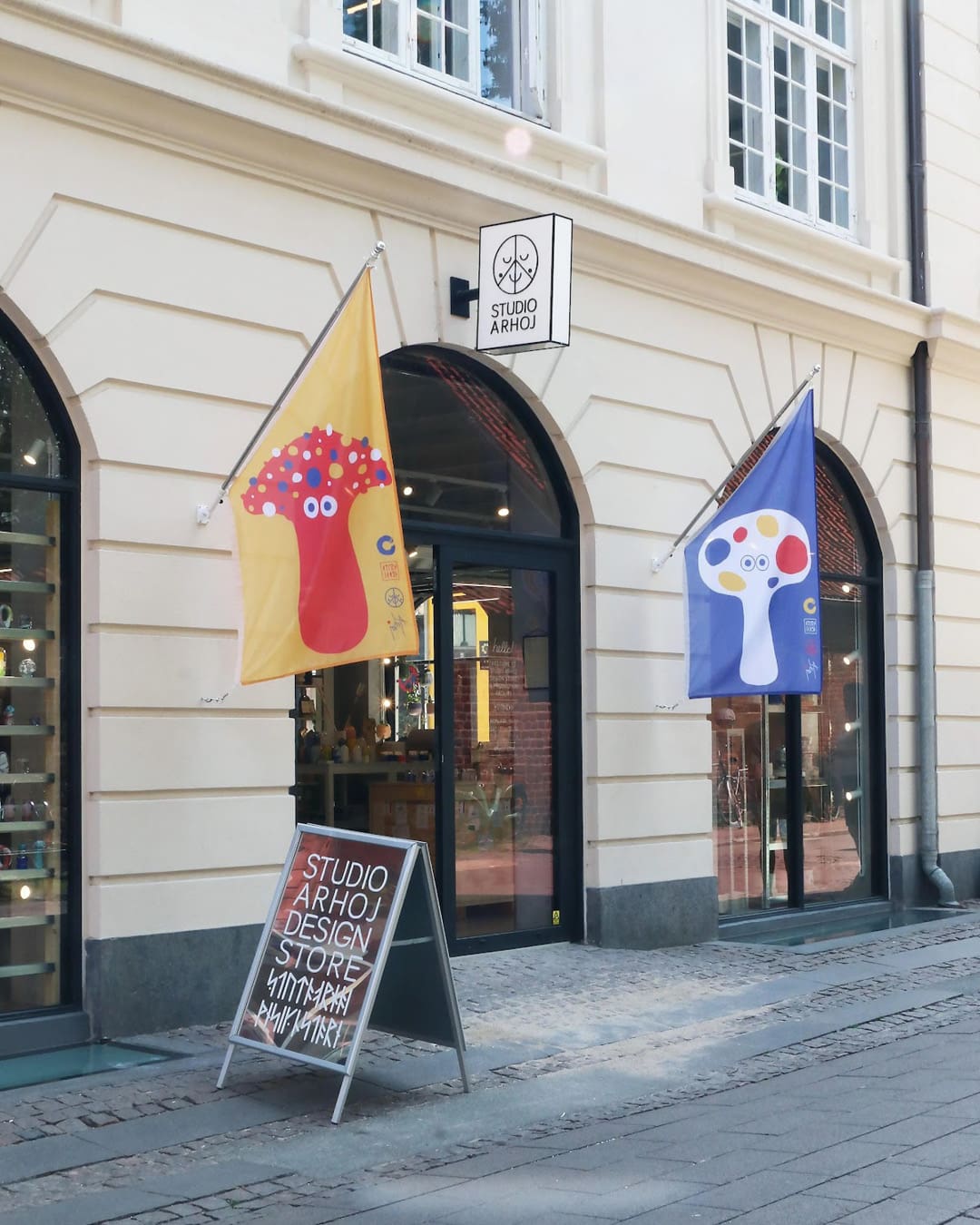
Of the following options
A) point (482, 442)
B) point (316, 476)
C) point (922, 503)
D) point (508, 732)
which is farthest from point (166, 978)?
point (922, 503)

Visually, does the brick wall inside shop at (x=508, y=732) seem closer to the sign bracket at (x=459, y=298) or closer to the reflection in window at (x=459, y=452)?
the reflection in window at (x=459, y=452)

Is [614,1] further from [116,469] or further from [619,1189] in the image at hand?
[619,1189]

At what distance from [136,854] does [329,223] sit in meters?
3.72

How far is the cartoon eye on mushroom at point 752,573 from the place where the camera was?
10.8m

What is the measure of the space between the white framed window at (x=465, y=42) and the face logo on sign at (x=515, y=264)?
1.31 m

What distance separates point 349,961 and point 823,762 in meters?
7.16

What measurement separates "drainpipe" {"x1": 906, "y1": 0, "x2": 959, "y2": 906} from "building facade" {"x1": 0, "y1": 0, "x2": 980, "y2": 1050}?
92 millimetres

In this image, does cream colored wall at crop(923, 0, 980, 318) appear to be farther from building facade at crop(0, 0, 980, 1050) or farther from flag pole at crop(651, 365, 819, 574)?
flag pole at crop(651, 365, 819, 574)

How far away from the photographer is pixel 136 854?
26.4 feet

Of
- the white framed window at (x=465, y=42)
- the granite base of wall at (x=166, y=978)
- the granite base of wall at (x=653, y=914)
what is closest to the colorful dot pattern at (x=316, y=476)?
the granite base of wall at (x=166, y=978)

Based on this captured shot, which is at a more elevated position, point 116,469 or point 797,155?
point 797,155

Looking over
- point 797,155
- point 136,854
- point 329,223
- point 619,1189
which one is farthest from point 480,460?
point 619,1189

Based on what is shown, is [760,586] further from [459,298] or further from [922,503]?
[922,503]

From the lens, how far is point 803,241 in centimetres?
1258
